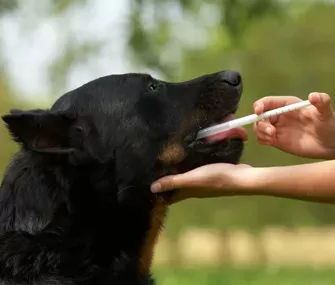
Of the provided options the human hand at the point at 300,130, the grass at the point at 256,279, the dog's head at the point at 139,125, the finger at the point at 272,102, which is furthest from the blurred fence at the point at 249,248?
the dog's head at the point at 139,125

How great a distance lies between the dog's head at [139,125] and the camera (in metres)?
4.21

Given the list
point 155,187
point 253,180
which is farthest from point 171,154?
point 253,180

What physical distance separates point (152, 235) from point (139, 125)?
67 centimetres

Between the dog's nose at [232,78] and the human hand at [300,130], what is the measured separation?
23 centimetres

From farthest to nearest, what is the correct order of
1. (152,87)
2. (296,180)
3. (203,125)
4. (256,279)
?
1. (256,279)
2. (152,87)
3. (203,125)
4. (296,180)

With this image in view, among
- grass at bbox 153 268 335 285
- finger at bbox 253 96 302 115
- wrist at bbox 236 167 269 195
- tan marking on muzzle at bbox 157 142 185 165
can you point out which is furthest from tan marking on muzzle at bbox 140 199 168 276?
grass at bbox 153 268 335 285

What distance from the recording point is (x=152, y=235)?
4.35 meters

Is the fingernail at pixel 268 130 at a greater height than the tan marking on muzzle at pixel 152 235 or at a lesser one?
greater

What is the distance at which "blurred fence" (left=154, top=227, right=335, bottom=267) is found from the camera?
658 inches

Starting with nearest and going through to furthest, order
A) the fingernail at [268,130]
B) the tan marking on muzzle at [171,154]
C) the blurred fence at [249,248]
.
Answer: the tan marking on muzzle at [171,154] → the fingernail at [268,130] → the blurred fence at [249,248]

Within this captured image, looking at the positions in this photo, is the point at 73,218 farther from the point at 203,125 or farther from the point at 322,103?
the point at 322,103

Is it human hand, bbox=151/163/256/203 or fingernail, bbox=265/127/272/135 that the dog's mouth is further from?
human hand, bbox=151/163/256/203

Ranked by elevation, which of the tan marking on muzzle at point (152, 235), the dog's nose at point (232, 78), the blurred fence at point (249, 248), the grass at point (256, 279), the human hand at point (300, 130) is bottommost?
the blurred fence at point (249, 248)

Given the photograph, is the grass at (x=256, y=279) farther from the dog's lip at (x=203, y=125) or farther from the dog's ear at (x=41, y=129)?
the dog's ear at (x=41, y=129)
